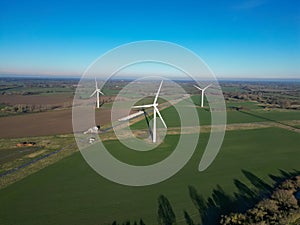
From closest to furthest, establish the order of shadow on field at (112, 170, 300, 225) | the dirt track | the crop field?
shadow on field at (112, 170, 300, 225), the crop field, the dirt track

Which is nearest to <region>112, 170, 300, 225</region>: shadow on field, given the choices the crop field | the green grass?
the crop field

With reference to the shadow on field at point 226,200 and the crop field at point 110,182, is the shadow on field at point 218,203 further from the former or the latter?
the crop field at point 110,182

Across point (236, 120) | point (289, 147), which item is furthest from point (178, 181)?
point (236, 120)

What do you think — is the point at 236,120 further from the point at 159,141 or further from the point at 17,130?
the point at 17,130

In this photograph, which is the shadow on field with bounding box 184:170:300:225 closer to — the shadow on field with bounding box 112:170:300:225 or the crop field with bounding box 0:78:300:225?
the shadow on field with bounding box 112:170:300:225

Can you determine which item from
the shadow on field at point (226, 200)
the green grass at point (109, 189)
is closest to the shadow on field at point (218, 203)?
the shadow on field at point (226, 200)
